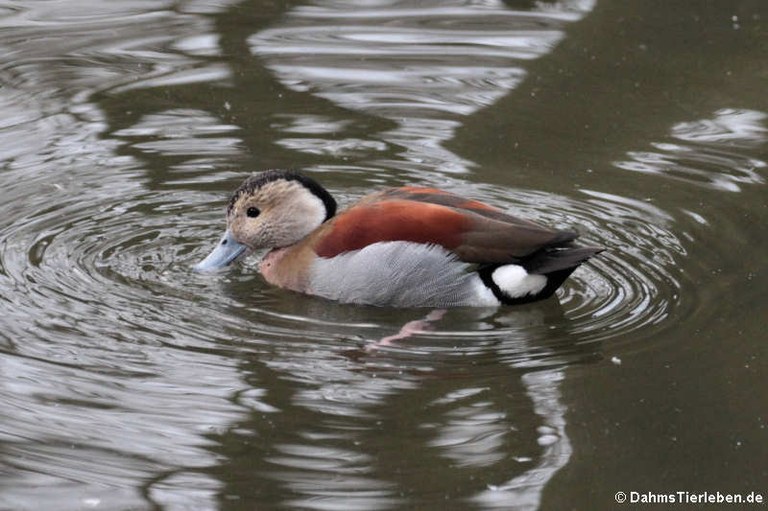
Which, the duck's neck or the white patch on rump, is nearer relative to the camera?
the white patch on rump

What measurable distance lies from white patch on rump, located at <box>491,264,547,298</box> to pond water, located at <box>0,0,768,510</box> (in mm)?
114

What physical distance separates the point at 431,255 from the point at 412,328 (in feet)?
1.45

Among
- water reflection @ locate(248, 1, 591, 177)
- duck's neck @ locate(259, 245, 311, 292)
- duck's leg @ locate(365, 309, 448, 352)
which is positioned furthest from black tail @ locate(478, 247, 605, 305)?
water reflection @ locate(248, 1, 591, 177)

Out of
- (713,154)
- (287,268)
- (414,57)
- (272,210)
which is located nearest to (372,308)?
(287,268)

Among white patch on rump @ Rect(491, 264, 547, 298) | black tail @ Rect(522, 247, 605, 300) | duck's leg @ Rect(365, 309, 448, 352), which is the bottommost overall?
duck's leg @ Rect(365, 309, 448, 352)

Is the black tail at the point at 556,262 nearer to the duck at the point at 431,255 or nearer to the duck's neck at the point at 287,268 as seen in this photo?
the duck at the point at 431,255

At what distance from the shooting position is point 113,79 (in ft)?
33.2

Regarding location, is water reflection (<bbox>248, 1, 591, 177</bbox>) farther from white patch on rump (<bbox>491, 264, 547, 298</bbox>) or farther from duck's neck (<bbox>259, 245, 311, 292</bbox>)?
white patch on rump (<bbox>491, 264, 547, 298</bbox>)

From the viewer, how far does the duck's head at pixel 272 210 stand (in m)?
7.71

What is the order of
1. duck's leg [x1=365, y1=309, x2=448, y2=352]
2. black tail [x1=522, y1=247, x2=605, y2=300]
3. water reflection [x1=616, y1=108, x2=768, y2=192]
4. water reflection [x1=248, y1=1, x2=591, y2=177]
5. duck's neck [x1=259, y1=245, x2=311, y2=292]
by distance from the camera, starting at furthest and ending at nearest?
water reflection [x1=248, y1=1, x2=591, y2=177], water reflection [x1=616, y1=108, x2=768, y2=192], duck's neck [x1=259, y1=245, x2=311, y2=292], black tail [x1=522, y1=247, x2=605, y2=300], duck's leg [x1=365, y1=309, x2=448, y2=352]

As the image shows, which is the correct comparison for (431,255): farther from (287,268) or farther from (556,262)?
(287,268)

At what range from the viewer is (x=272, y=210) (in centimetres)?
775

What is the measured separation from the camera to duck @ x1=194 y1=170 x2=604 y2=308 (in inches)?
279

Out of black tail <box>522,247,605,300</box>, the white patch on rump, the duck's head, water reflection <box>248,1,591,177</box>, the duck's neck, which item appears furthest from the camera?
water reflection <box>248,1,591,177</box>
